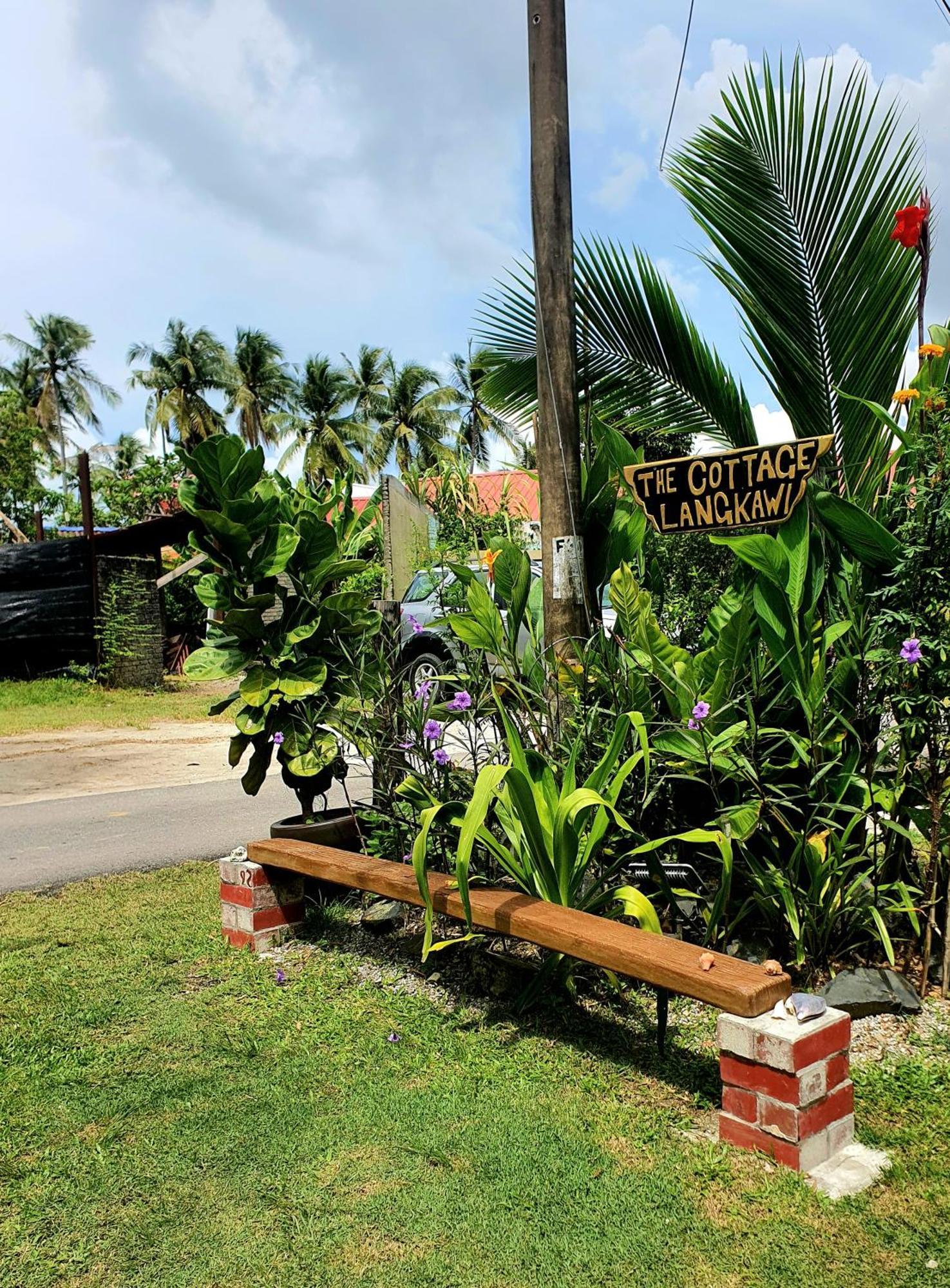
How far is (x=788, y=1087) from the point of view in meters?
2.14

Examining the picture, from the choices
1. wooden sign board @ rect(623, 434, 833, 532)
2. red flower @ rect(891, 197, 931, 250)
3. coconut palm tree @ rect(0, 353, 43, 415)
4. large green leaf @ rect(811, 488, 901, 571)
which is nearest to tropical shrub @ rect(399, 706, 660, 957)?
wooden sign board @ rect(623, 434, 833, 532)

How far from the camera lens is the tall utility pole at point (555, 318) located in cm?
367

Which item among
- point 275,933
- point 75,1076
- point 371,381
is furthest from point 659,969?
point 371,381

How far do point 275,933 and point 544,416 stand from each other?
2.12 meters

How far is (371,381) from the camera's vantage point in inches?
1715

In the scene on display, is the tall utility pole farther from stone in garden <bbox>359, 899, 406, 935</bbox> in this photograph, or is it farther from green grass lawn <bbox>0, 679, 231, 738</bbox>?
green grass lawn <bbox>0, 679, 231, 738</bbox>

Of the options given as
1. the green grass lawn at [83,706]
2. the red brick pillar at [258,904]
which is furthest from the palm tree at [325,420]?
the red brick pillar at [258,904]

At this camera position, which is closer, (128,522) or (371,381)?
(128,522)

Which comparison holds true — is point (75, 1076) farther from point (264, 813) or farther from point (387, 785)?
point (264, 813)

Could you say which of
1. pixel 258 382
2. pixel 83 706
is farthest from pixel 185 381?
pixel 83 706

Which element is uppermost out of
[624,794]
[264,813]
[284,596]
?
[284,596]

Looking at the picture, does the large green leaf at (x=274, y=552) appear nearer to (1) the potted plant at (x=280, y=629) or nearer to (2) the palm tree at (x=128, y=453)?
(1) the potted plant at (x=280, y=629)

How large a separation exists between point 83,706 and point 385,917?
10.0m

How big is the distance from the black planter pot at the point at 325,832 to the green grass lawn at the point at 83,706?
315 inches
